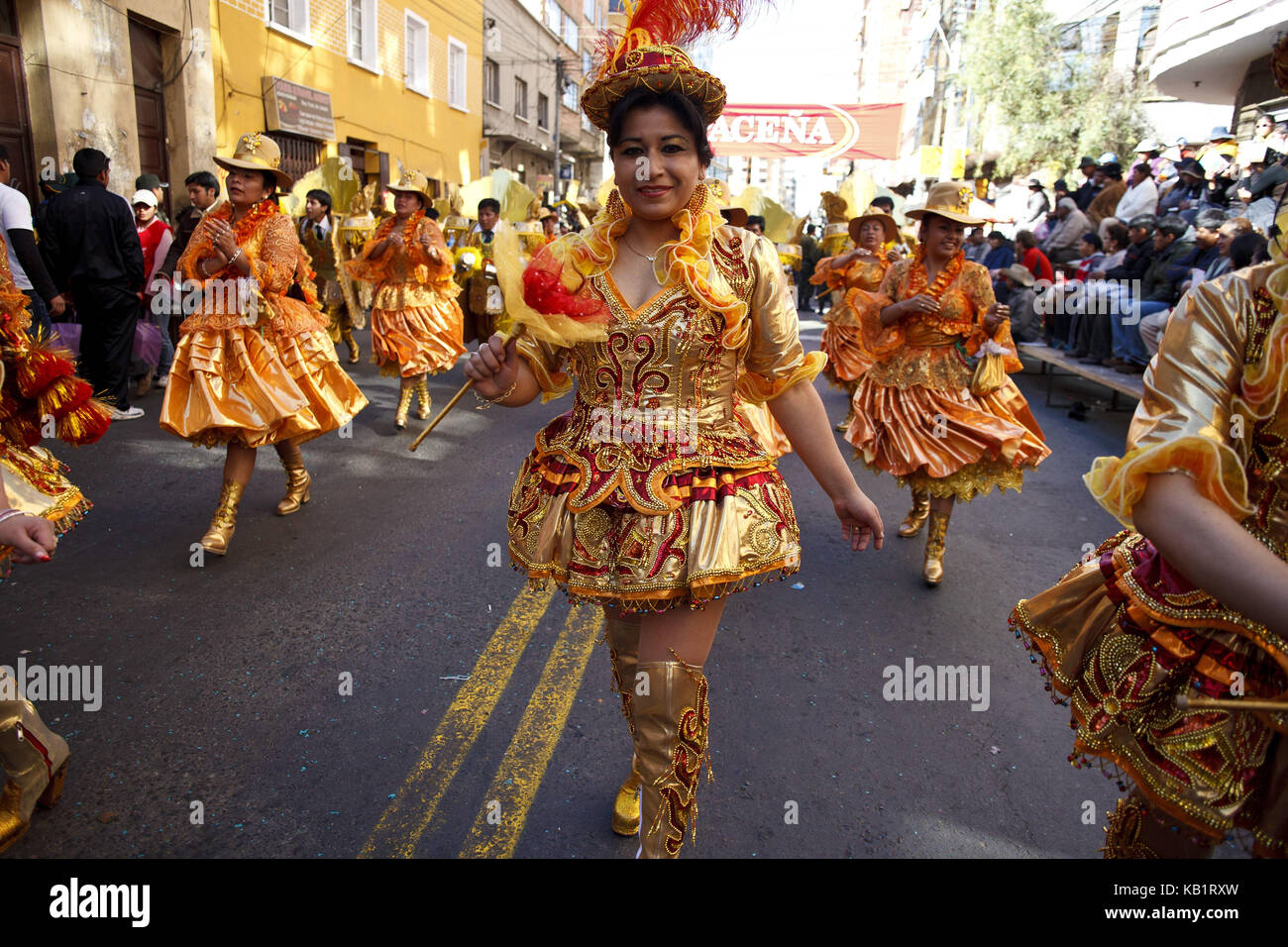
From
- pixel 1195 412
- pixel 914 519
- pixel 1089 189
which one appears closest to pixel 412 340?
pixel 914 519

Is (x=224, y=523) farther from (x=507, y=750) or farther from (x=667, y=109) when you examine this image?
(x=667, y=109)

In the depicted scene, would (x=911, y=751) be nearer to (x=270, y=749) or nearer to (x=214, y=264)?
(x=270, y=749)

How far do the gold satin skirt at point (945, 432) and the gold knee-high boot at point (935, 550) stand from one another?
0.14 m

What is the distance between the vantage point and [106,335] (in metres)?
7.86

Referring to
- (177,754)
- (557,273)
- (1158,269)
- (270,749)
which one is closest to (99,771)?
(177,754)

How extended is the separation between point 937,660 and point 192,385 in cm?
428

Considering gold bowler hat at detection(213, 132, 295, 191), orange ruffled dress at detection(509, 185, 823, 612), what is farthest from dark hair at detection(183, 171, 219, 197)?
orange ruffled dress at detection(509, 185, 823, 612)

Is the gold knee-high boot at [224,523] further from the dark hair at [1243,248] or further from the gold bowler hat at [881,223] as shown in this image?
the dark hair at [1243,248]

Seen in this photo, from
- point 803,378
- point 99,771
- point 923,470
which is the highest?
point 803,378

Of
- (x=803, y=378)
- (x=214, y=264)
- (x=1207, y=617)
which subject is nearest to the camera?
(x=1207, y=617)

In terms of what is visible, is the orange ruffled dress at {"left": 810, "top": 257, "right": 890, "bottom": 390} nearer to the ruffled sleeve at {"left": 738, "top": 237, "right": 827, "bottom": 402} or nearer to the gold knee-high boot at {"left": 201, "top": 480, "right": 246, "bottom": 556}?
the gold knee-high boot at {"left": 201, "top": 480, "right": 246, "bottom": 556}

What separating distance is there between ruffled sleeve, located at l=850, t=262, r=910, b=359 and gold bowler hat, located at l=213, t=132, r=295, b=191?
346cm

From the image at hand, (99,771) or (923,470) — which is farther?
(923,470)
